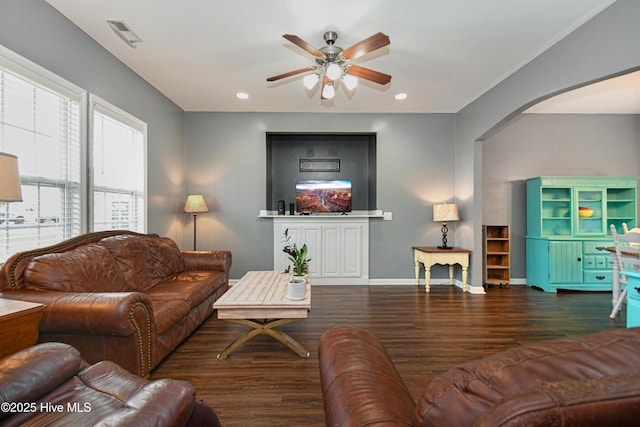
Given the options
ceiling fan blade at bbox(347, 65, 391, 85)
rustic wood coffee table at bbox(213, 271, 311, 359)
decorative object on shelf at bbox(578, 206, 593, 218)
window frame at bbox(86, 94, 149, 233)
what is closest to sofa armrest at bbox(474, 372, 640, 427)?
rustic wood coffee table at bbox(213, 271, 311, 359)

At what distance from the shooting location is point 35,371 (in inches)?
41.3

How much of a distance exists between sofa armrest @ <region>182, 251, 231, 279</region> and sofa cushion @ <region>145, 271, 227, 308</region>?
0.09m

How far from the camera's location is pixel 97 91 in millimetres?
2791

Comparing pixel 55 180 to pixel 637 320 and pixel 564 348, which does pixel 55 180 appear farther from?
pixel 637 320

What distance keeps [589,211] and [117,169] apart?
6.69m

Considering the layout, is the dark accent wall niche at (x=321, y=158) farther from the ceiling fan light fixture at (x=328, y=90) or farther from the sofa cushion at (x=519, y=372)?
the sofa cushion at (x=519, y=372)

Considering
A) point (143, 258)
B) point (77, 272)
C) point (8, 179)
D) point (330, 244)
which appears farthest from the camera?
point (330, 244)

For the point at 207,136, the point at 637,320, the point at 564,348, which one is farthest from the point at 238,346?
the point at 207,136

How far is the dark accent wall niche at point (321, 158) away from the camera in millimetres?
5035

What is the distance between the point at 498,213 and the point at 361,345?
479cm

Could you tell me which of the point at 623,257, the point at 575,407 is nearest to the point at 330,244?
the point at 623,257

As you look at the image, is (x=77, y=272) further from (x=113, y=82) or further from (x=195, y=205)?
(x=195, y=205)

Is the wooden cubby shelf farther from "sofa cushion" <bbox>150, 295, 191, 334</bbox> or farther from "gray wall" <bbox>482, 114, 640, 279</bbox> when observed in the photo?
"sofa cushion" <bbox>150, 295, 191, 334</bbox>

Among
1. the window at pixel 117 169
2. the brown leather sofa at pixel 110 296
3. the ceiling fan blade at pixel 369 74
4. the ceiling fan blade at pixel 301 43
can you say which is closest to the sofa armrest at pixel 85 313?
the brown leather sofa at pixel 110 296
